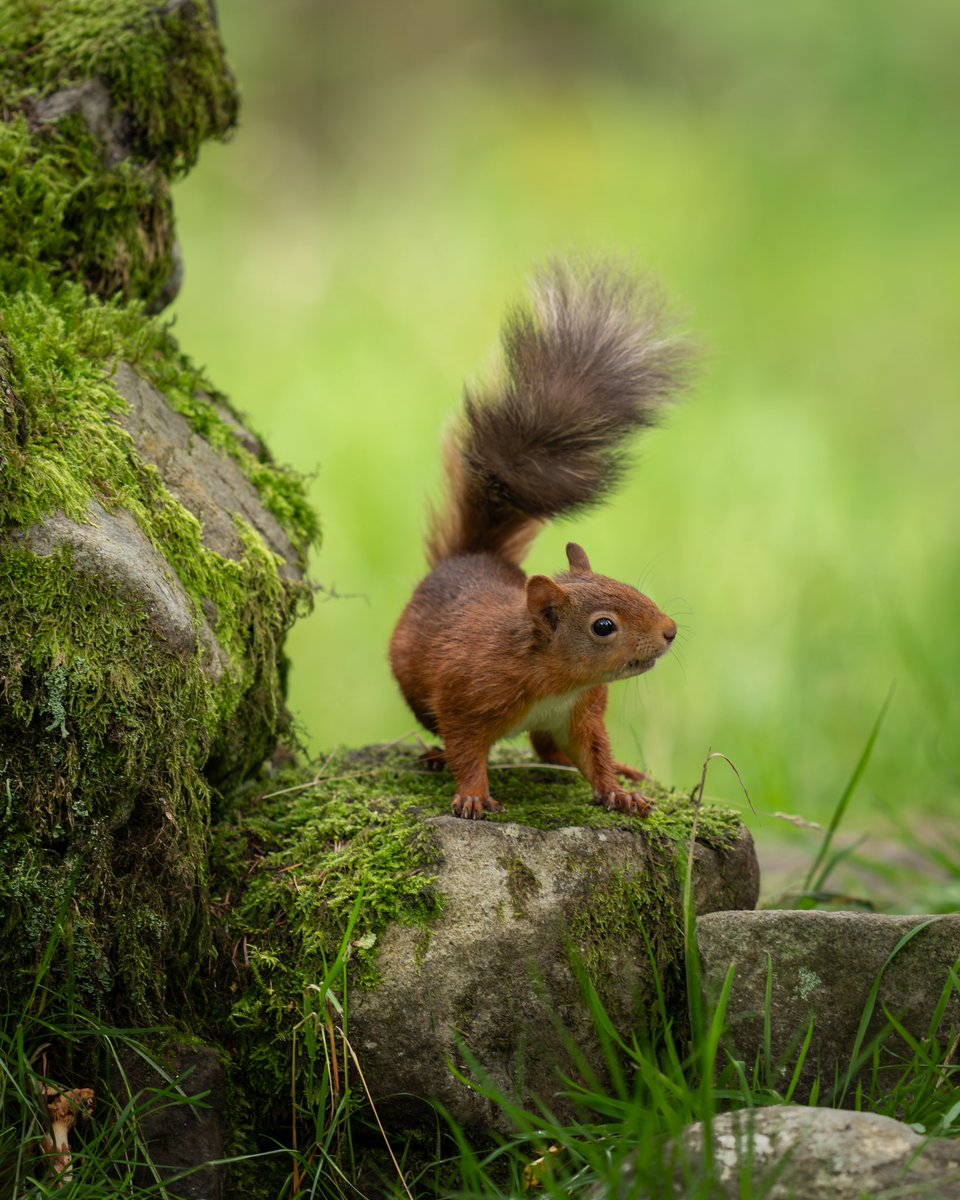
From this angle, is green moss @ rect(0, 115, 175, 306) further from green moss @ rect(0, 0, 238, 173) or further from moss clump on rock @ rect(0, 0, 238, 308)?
green moss @ rect(0, 0, 238, 173)

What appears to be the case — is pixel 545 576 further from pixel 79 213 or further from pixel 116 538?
pixel 79 213

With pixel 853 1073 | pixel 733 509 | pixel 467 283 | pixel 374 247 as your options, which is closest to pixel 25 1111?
pixel 853 1073

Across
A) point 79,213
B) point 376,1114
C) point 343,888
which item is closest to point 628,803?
point 343,888

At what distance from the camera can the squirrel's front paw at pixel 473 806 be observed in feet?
9.43

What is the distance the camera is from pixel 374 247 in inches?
379

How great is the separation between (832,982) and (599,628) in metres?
0.91

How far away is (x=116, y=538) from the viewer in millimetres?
2527

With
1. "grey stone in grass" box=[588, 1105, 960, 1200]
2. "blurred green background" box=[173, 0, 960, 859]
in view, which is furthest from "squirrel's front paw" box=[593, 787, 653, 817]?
"grey stone in grass" box=[588, 1105, 960, 1200]

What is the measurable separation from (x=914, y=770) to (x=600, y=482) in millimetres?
2623

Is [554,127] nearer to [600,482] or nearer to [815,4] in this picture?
[815,4]

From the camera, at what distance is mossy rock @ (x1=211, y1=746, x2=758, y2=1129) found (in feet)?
8.24

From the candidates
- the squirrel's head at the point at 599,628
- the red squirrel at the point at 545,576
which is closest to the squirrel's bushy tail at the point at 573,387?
the red squirrel at the point at 545,576

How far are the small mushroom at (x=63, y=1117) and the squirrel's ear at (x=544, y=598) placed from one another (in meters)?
1.35

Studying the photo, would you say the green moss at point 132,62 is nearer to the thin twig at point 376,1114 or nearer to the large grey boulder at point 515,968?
the large grey boulder at point 515,968
